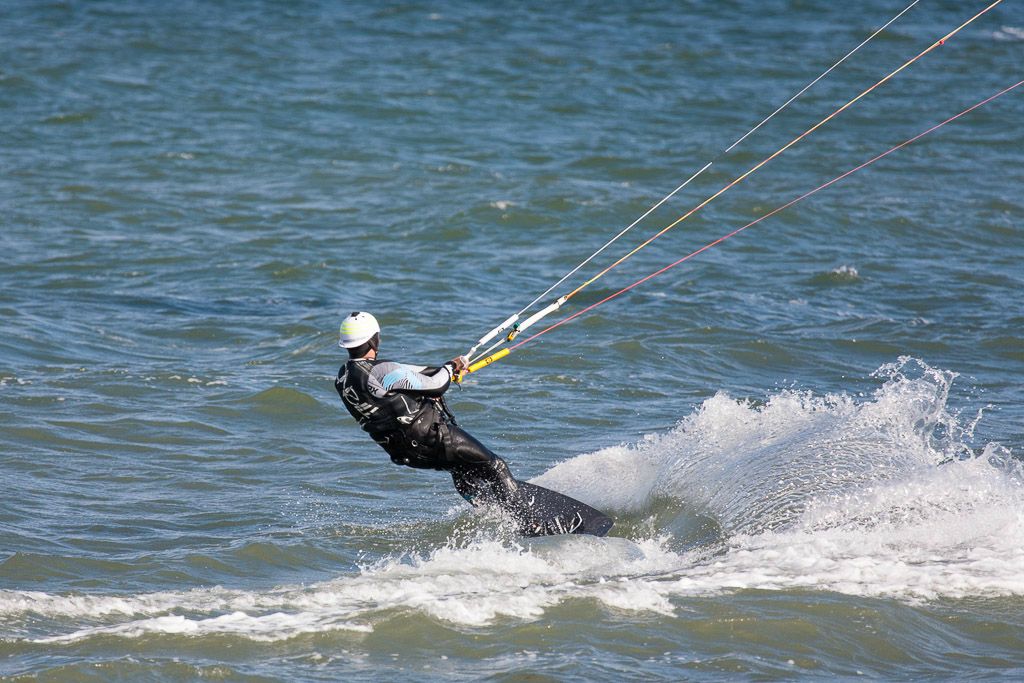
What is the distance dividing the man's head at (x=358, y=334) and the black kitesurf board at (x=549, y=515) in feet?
4.68

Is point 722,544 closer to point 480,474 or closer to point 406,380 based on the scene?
point 480,474

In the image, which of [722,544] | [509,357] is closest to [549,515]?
[722,544]

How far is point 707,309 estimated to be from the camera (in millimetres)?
14359

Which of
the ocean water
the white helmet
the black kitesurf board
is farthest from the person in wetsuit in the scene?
the ocean water

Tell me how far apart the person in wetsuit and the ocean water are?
1.39 feet

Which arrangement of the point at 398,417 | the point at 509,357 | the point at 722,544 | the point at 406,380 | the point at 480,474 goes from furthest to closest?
the point at 509,357, the point at 480,474, the point at 722,544, the point at 398,417, the point at 406,380

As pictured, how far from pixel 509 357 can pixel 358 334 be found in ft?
17.1

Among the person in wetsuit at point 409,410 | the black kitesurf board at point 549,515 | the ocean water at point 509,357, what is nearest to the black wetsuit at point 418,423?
the person in wetsuit at point 409,410

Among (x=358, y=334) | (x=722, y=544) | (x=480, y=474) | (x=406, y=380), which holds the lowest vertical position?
(x=722, y=544)

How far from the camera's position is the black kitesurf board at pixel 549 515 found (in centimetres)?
847

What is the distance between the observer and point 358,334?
783cm

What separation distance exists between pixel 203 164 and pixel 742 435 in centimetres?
1335

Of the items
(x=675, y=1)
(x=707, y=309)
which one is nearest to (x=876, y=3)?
(x=675, y=1)

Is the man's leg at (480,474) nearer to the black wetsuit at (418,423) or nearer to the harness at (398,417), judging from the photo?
the black wetsuit at (418,423)
